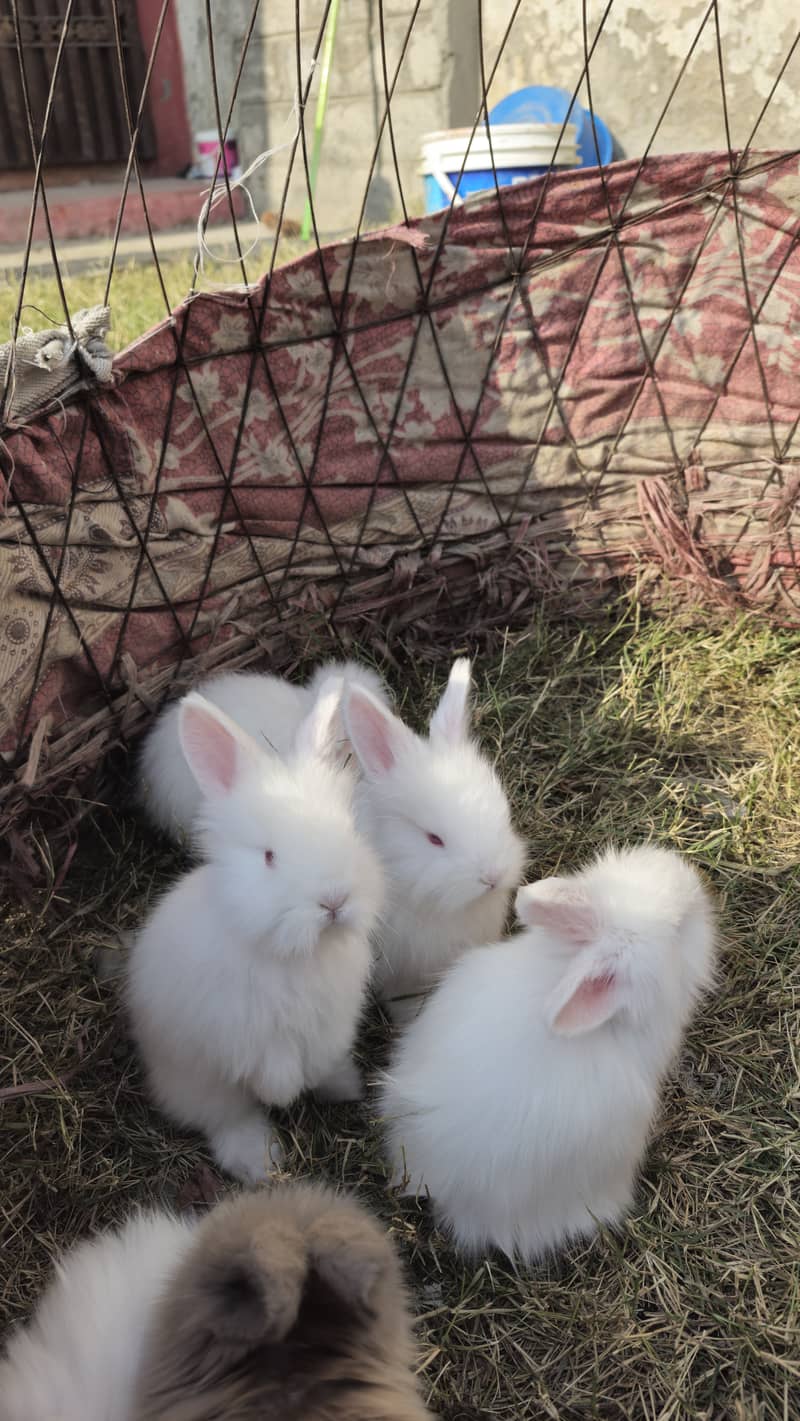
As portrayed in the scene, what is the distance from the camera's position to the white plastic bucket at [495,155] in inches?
184

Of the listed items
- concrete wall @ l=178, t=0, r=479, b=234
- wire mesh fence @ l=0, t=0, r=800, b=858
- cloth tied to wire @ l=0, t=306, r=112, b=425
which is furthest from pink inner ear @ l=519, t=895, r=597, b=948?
concrete wall @ l=178, t=0, r=479, b=234

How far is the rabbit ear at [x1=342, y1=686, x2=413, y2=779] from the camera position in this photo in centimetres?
218

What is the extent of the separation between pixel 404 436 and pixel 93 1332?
2.25 metres

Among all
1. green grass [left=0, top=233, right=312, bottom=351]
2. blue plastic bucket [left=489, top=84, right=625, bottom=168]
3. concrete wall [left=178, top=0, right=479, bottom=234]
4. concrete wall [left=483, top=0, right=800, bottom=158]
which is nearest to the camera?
green grass [left=0, top=233, right=312, bottom=351]

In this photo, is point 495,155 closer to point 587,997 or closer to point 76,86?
point 587,997

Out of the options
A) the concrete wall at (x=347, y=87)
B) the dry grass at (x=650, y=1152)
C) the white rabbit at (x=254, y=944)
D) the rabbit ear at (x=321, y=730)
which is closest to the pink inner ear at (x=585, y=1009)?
the dry grass at (x=650, y=1152)

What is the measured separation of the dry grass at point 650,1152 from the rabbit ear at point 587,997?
22 cm

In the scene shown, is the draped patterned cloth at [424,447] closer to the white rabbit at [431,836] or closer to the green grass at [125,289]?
the white rabbit at [431,836]

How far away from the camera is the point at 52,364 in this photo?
227 cm

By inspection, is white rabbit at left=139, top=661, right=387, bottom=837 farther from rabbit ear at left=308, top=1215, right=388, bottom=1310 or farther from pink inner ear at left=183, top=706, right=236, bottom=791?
rabbit ear at left=308, top=1215, right=388, bottom=1310

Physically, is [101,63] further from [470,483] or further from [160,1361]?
[160,1361]

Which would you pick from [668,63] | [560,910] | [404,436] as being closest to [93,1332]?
[560,910]

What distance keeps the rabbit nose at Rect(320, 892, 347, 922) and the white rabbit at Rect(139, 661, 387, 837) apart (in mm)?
617

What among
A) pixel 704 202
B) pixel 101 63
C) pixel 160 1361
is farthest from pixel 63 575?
pixel 101 63
